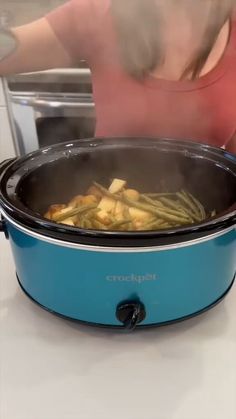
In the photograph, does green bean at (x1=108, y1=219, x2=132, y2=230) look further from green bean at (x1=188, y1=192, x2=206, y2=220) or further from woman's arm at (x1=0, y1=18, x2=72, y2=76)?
woman's arm at (x1=0, y1=18, x2=72, y2=76)

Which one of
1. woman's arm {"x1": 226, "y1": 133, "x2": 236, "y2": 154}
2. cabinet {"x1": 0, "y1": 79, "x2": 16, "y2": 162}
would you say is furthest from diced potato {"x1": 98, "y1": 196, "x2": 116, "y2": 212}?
cabinet {"x1": 0, "y1": 79, "x2": 16, "y2": 162}

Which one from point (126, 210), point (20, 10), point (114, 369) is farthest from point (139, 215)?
point (20, 10)

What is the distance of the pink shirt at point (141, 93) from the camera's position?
96 cm

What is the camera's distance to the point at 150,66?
100 centimetres

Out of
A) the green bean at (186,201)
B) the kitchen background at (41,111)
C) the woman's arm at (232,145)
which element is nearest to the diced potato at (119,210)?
the green bean at (186,201)

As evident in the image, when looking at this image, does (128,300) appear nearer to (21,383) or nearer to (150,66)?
(21,383)

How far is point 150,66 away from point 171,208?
37cm

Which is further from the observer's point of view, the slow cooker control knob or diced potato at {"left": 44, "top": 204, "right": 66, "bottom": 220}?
diced potato at {"left": 44, "top": 204, "right": 66, "bottom": 220}

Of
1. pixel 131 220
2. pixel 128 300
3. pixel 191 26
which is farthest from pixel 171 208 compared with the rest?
pixel 191 26

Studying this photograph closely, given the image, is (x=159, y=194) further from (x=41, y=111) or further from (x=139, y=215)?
(x=41, y=111)

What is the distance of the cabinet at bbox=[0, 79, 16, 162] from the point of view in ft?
6.01

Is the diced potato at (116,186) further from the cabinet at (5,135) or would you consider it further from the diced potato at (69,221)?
the cabinet at (5,135)

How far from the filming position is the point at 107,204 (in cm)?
78

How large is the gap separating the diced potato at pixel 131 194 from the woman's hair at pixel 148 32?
0.89ft
